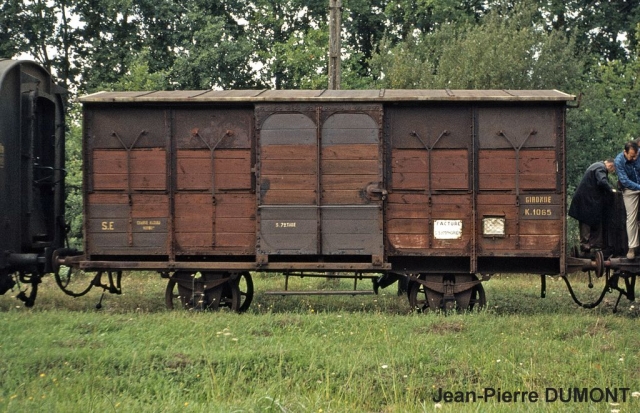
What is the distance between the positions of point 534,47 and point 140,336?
19496mm

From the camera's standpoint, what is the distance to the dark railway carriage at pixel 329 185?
39.4ft

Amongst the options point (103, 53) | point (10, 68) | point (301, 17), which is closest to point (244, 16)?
point (301, 17)

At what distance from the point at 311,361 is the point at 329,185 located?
174 inches

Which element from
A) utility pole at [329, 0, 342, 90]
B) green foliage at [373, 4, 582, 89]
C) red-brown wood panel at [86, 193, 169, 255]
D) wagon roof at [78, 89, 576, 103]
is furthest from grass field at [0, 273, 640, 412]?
green foliage at [373, 4, 582, 89]

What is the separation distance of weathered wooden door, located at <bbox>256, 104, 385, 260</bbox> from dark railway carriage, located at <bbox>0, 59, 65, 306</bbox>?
386 cm

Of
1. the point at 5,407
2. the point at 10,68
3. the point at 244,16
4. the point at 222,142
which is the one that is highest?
the point at 244,16

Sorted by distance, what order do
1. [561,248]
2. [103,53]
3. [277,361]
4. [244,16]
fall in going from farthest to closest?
[244,16], [103,53], [561,248], [277,361]

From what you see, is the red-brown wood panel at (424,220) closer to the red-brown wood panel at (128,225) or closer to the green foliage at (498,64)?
the red-brown wood panel at (128,225)

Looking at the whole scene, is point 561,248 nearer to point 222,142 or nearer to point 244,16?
point 222,142

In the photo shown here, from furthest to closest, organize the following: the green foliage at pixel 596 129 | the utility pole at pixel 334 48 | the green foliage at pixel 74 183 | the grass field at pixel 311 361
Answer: the green foliage at pixel 596 129, the green foliage at pixel 74 183, the utility pole at pixel 334 48, the grass field at pixel 311 361

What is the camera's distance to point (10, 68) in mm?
12328

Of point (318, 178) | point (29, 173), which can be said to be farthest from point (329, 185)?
point (29, 173)

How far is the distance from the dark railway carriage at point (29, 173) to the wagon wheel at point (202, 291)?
2131 mm

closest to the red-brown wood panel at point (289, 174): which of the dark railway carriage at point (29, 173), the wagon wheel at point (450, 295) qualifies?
the wagon wheel at point (450, 295)
